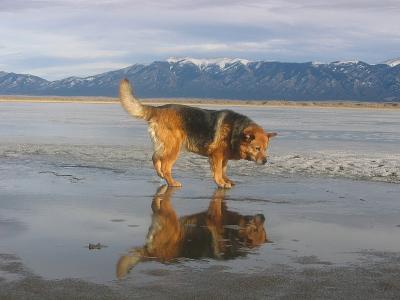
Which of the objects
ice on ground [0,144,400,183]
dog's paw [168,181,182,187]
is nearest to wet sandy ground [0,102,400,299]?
dog's paw [168,181,182,187]

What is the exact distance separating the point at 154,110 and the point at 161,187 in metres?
1.56

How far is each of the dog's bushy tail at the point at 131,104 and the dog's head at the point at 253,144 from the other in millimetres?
1947

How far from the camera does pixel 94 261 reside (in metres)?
5.93

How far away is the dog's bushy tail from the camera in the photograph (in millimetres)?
11836

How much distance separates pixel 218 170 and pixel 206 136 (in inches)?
26.7

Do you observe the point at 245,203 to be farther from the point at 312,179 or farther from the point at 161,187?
the point at 312,179

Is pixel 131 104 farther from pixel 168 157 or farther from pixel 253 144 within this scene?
pixel 253 144

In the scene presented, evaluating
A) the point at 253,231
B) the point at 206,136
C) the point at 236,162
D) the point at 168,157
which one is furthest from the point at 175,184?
the point at 236,162

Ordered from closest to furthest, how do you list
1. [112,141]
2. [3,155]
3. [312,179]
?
[312,179]
[3,155]
[112,141]

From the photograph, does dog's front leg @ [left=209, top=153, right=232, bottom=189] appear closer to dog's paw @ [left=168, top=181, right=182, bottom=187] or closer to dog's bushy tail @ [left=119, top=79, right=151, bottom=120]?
dog's paw @ [left=168, top=181, right=182, bottom=187]

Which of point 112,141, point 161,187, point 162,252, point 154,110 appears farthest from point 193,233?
point 112,141

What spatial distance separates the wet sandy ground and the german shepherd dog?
53 cm

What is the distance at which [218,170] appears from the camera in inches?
451

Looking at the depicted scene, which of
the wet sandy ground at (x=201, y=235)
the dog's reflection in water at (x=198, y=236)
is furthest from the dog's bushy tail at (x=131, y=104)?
the dog's reflection in water at (x=198, y=236)
